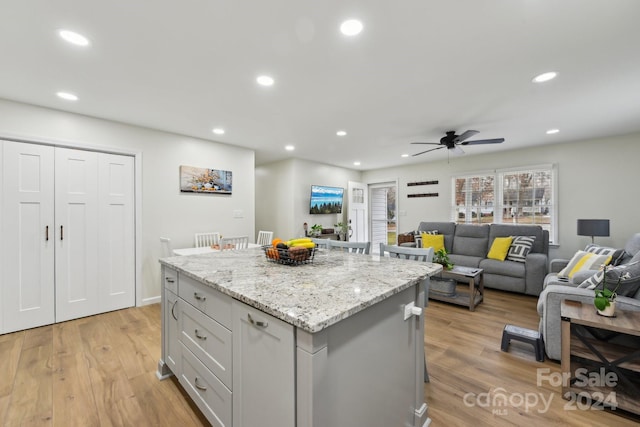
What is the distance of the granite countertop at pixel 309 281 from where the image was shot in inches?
39.5

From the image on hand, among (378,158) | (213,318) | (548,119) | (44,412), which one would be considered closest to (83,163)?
(44,412)

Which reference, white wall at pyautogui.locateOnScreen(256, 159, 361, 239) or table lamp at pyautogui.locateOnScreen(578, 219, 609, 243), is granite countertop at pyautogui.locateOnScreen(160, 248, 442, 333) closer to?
white wall at pyautogui.locateOnScreen(256, 159, 361, 239)

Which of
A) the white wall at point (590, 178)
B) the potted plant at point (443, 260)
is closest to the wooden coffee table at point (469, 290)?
the potted plant at point (443, 260)

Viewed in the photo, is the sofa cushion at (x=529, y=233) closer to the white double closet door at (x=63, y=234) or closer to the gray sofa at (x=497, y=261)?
the gray sofa at (x=497, y=261)

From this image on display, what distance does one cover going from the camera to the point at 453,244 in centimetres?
526

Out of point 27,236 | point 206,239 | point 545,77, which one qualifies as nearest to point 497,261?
point 545,77

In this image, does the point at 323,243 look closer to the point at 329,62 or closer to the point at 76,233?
the point at 329,62

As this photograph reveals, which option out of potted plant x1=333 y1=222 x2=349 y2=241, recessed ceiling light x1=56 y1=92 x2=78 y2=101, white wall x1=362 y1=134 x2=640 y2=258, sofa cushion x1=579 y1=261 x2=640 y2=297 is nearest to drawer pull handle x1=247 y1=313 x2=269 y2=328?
sofa cushion x1=579 y1=261 x2=640 y2=297

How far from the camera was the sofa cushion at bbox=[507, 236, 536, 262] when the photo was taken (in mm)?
4246

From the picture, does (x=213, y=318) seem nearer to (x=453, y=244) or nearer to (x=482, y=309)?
(x=482, y=309)

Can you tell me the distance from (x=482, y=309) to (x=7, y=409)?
4444 mm

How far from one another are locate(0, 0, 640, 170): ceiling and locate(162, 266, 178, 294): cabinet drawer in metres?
1.58

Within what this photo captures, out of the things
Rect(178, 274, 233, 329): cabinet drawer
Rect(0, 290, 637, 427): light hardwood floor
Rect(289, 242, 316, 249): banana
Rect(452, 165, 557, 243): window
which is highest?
Rect(452, 165, 557, 243): window

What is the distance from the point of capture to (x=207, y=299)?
148 cm
